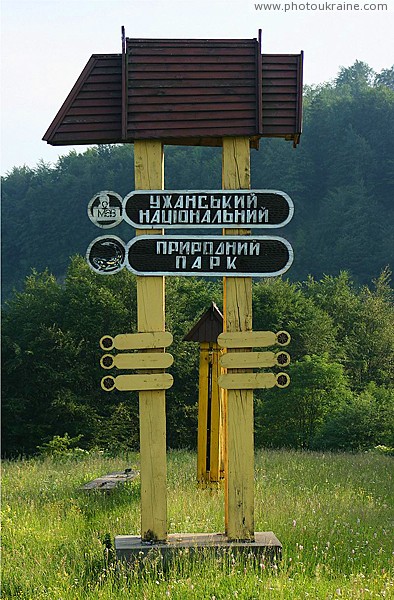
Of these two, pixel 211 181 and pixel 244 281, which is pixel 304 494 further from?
pixel 211 181

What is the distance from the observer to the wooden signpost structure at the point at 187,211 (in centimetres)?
777

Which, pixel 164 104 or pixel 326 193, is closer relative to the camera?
pixel 164 104

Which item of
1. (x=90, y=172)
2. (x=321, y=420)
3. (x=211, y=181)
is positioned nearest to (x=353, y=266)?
(x=211, y=181)

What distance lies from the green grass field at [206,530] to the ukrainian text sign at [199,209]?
2913 millimetres

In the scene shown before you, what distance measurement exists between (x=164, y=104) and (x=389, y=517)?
17.2 ft

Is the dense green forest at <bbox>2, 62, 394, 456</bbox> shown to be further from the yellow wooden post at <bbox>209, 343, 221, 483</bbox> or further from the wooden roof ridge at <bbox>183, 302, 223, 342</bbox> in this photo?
the wooden roof ridge at <bbox>183, 302, 223, 342</bbox>

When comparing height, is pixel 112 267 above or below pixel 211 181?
below

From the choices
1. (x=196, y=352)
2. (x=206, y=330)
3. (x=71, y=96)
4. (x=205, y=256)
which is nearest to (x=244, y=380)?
(x=205, y=256)

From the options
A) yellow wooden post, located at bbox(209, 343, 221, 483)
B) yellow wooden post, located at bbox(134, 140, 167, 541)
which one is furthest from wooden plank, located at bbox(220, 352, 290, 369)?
yellow wooden post, located at bbox(209, 343, 221, 483)

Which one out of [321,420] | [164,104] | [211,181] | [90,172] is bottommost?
[321,420]

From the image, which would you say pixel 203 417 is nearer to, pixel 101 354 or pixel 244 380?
pixel 244 380

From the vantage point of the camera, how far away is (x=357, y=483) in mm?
12516

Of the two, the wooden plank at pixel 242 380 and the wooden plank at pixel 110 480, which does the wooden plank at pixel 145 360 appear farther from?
the wooden plank at pixel 110 480

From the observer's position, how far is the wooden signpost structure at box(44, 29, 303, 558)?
25.5 feet
